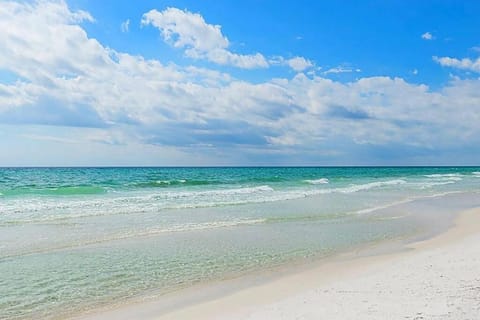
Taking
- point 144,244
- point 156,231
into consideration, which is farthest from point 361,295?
point 156,231

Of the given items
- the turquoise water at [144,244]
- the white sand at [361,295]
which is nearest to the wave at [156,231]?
the turquoise water at [144,244]

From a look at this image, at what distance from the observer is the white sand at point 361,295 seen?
584cm

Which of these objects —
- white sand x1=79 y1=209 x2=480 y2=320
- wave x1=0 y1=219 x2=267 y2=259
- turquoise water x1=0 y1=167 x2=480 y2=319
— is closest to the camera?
white sand x1=79 y1=209 x2=480 y2=320

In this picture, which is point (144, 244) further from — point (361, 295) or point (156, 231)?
point (361, 295)

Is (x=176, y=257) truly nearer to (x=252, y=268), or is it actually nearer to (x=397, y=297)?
(x=252, y=268)

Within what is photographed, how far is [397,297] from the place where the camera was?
6.43m

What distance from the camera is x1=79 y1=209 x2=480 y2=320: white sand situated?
5836mm

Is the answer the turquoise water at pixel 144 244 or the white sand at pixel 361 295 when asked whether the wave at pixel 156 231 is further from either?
the white sand at pixel 361 295

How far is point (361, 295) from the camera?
6.72 metres

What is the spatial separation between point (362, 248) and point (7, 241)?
1009cm

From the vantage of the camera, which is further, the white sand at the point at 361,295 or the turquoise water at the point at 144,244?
the turquoise water at the point at 144,244

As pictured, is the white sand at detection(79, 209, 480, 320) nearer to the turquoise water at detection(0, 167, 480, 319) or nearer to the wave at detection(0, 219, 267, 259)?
the turquoise water at detection(0, 167, 480, 319)

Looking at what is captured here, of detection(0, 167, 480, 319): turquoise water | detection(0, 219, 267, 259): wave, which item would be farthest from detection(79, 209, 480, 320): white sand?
detection(0, 219, 267, 259): wave

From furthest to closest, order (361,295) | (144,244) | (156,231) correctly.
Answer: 1. (156,231)
2. (144,244)
3. (361,295)
